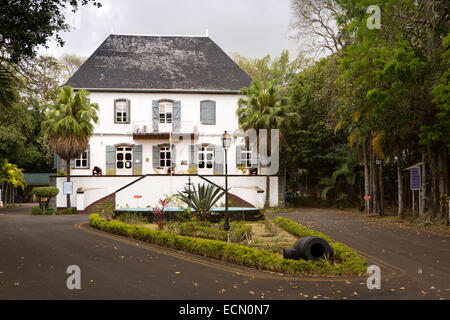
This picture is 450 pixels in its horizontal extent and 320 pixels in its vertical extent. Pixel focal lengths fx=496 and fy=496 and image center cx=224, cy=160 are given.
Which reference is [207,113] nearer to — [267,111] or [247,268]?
[267,111]

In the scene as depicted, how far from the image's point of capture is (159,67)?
31406mm

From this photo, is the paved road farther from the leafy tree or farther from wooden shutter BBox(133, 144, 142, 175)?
wooden shutter BBox(133, 144, 142, 175)

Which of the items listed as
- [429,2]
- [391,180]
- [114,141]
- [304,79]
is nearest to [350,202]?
[391,180]

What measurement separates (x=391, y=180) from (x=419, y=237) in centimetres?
1570

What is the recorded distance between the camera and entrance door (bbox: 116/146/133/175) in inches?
1152

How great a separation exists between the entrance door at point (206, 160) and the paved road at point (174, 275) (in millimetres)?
16428

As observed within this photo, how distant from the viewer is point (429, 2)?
560 inches

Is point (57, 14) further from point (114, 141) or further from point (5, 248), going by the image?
point (114, 141)

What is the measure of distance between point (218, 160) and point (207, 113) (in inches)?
117

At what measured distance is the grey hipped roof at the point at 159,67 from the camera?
3002 centimetres

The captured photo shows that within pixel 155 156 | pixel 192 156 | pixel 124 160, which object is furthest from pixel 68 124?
pixel 192 156

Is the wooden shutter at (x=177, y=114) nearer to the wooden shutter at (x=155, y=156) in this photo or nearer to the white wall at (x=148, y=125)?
the white wall at (x=148, y=125)
